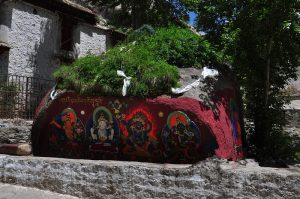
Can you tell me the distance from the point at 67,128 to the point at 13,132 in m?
3.22

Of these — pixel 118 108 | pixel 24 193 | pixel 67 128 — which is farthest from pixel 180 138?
pixel 24 193

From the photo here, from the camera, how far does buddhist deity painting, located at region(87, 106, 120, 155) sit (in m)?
6.86

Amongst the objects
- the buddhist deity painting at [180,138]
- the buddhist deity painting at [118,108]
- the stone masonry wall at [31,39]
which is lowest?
the buddhist deity painting at [180,138]

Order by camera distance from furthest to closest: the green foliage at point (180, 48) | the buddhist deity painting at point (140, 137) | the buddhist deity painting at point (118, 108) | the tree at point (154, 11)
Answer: the tree at point (154, 11) → the green foliage at point (180, 48) → the buddhist deity painting at point (118, 108) → the buddhist deity painting at point (140, 137)

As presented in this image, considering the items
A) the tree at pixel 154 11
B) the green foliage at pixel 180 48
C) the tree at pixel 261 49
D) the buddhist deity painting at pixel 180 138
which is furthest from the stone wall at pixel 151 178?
the tree at pixel 154 11

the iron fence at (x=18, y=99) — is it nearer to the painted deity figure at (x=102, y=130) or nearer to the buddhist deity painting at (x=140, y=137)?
the painted deity figure at (x=102, y=130)

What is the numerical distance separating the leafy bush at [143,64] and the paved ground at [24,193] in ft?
6.59

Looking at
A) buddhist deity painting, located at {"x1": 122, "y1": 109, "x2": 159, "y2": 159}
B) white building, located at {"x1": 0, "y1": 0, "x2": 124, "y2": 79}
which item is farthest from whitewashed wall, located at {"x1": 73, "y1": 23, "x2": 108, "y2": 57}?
buddhist deity painting, located at {"x1": 122, "y1": 109, "x2": 159, "y2": 159}

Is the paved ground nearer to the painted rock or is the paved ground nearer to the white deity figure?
the painted rock

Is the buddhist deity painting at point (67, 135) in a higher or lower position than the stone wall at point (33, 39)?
lower

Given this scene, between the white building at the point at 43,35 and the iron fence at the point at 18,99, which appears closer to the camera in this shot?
the iron fence at the point at 18,99

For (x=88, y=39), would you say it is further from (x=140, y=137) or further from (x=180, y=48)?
(x=140, y=137)

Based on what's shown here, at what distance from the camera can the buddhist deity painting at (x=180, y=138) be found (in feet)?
20.1

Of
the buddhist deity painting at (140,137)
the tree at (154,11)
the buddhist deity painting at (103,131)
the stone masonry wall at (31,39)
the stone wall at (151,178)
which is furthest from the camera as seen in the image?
the tree at (154,11)
